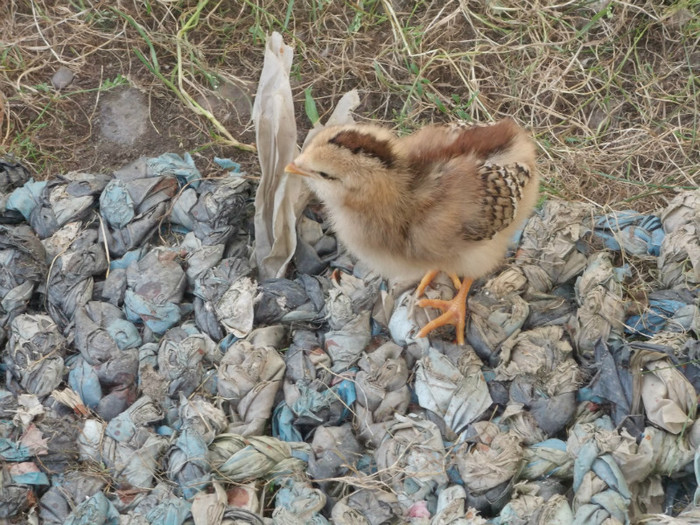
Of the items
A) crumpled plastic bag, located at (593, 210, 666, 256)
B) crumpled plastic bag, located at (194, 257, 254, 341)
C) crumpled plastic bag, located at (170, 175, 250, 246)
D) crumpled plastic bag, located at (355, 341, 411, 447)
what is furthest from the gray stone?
crumpled plastic bag, located at (593, 210, 666, 256)

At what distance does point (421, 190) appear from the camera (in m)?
2.15

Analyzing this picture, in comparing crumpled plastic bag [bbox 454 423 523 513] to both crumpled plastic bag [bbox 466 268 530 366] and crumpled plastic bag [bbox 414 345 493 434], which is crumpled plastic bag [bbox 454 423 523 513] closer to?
crumpled plastic bag [bbox 414 345 493 434]

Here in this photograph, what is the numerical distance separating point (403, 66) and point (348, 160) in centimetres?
142

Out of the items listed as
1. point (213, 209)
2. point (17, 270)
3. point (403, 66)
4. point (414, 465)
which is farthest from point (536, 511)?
point (403, 66)

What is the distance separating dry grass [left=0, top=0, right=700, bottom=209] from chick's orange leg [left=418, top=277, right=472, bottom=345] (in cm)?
82

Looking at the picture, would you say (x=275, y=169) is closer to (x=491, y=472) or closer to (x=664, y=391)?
(x=491, y=472)

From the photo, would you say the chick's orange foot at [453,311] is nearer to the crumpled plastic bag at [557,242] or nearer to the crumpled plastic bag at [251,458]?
the crumpled plastic bag at [557,242]

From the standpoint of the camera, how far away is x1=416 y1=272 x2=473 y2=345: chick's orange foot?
95.2 inches

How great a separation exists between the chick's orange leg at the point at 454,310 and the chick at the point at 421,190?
16 centimetres

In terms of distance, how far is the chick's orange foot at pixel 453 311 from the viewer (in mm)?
2418

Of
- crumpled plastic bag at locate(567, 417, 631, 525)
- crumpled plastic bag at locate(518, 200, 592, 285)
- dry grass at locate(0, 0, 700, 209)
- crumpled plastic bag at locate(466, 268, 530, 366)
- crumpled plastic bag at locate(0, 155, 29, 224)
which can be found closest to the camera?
crumpled plastic bag at locate(567, 417, 631, 525)

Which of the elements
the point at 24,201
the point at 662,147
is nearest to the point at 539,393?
the point at 662,147

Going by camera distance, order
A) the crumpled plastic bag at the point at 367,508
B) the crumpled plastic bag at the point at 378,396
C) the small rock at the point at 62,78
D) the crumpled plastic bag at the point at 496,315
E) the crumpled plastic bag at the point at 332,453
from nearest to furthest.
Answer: the crumpled plastic bag at the point at 367,508
the crumpled plastic bag at the point at 332,453
the crumpled plastic bag at the point at 378,396
the crumpled plastic bag at the point at 496,315
the small rock at the point at 62,78

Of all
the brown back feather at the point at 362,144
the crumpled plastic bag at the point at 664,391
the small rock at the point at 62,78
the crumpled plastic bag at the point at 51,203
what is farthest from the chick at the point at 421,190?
the small rock at the point at 62,78
